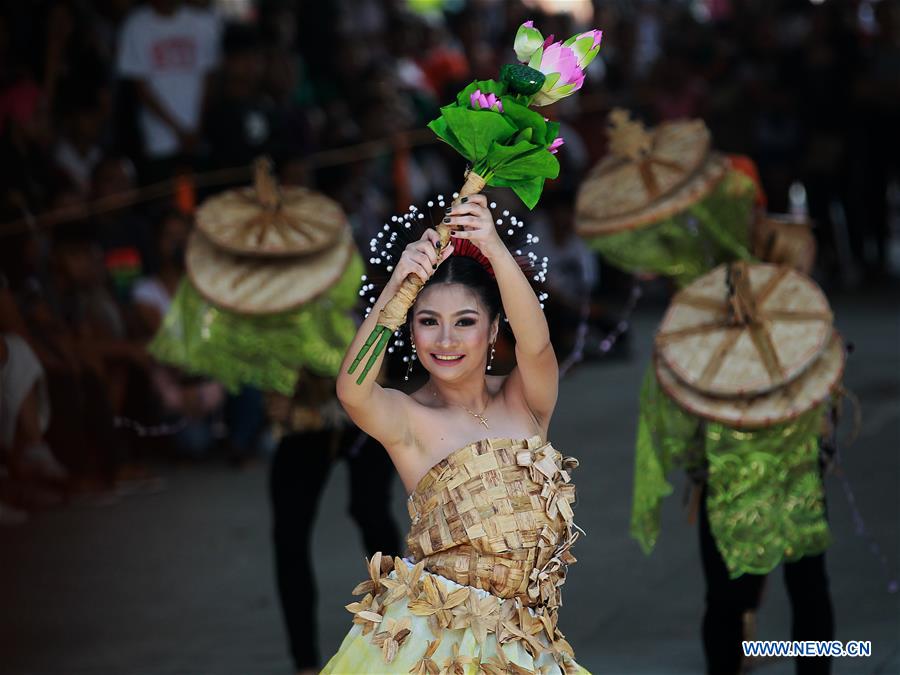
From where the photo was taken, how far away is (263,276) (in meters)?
5.02

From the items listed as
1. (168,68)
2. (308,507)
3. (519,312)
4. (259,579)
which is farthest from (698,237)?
(168,68)

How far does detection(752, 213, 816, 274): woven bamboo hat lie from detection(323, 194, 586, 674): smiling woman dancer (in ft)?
5.35

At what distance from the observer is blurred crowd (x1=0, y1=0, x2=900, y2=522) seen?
6.95 metres

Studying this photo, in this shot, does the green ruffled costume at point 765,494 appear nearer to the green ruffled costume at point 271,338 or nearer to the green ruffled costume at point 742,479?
the green ruffled costume at point 742,479

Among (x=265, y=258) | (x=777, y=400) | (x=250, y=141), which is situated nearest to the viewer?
(x=777, y=400)

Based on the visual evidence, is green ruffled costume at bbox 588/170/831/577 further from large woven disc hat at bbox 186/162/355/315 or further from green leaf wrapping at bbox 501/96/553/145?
green leaf wrapping at bbox 501/96/553/145

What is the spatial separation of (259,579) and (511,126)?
3527 millimetres

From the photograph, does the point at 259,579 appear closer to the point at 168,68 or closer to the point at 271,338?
the point at 271,338

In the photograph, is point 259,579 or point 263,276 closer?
point 263,276

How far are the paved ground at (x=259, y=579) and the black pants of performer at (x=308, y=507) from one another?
0.32m

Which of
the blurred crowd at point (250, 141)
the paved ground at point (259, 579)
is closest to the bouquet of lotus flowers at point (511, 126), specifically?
the paved ground at point (259, 579)

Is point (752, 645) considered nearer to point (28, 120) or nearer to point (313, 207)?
point (313, 207)

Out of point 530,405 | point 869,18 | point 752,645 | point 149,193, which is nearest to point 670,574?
point 752,645

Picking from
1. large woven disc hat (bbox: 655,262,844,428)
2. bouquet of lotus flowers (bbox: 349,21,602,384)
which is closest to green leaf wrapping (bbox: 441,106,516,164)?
bouquet of lotus flowers (bbox: 349,21,602,384)
